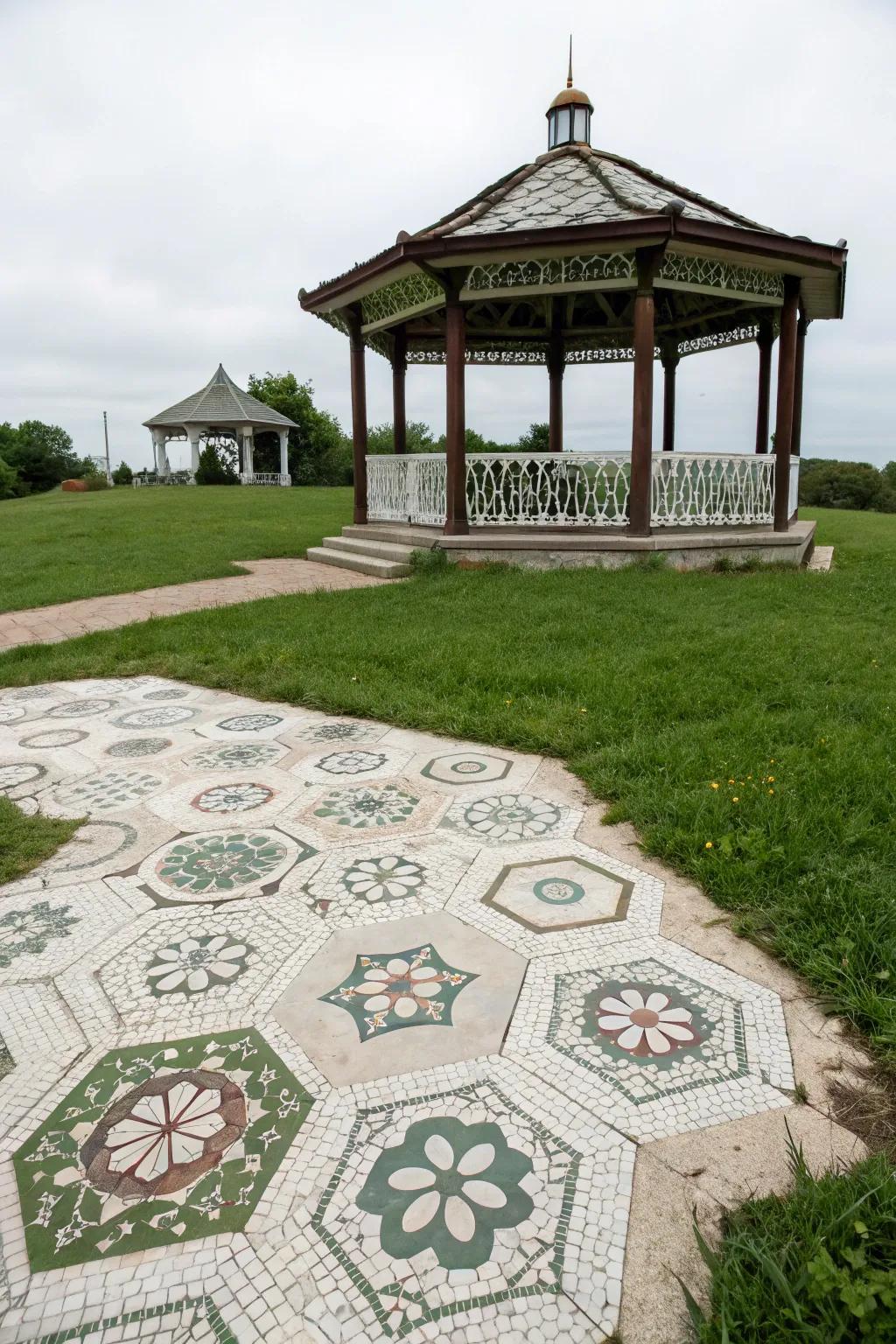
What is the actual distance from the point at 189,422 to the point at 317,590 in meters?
30.3

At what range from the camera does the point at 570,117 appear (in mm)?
11172

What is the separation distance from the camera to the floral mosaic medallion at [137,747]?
12.8 ft

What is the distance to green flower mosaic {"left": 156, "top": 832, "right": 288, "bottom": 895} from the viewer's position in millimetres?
2602

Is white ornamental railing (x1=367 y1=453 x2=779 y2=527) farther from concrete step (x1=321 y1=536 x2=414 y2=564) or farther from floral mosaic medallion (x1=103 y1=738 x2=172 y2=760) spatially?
floral mosaic medallion (x1=103 y1=738 x2=172 y2=760)

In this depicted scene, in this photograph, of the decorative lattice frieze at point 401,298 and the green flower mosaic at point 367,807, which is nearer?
the green flower mosaic at point 367,807

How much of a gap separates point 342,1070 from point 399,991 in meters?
0.30

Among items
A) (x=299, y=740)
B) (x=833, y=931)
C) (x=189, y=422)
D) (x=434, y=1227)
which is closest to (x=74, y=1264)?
(x=434, y=1227)

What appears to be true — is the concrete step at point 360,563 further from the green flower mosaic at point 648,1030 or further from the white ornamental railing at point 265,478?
the white ornamental railing at point 265,478

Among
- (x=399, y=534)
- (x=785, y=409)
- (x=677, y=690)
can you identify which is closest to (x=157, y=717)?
(x=677, y=690)

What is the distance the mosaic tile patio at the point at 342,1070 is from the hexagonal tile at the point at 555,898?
0.01 meters

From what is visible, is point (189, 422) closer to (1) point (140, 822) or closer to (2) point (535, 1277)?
(1) point (140, 822)

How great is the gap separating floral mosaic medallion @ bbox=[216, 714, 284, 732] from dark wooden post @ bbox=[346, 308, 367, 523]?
6.74 metres

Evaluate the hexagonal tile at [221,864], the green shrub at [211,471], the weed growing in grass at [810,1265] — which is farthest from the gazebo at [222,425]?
the weed growing in grass at [810,1265]

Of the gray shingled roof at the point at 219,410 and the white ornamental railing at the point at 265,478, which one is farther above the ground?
the gray shingled roof at the point at 219,410
